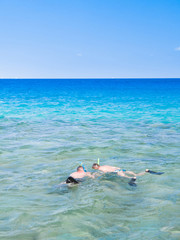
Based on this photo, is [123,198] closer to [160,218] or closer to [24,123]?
[160,218]

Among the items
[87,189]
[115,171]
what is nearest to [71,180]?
[87,189]

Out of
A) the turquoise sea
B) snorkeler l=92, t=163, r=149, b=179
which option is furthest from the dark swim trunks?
snorkeler l=92, t=163, r=149, b=179

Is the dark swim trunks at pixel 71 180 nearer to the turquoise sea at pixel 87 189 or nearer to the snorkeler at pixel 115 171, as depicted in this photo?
the turquoise sea at pixel 87 189

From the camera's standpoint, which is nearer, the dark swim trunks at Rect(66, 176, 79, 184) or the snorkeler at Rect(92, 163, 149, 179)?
the dark swim trunks at Rect(66, 176, 79, 184)

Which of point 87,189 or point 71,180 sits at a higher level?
point 71,180

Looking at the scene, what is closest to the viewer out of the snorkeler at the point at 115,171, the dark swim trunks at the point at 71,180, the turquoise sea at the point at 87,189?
the turquoise sea at the point at 87,189

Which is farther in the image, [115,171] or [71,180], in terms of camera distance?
[115,171]

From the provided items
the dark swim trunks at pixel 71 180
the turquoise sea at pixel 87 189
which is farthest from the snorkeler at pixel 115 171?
the dark swim trunks at pixel 71 180

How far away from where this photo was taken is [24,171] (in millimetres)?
10438

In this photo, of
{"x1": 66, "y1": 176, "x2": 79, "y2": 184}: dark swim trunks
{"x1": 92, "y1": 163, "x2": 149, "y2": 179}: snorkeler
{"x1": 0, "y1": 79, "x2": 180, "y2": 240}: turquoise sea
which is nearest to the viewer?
{"x1": 0, "y1": 79, "x2": 180, "y2": 240}: turquoise sea

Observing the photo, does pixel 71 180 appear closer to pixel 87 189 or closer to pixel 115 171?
pixel 87 189

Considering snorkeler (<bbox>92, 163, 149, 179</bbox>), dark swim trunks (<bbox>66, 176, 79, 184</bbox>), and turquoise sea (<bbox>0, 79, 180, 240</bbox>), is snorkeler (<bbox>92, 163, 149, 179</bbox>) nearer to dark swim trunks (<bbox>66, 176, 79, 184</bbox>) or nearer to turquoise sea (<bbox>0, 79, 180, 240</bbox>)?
turquoise sea (<bbox>0, 79, 180, 240</bbox>)

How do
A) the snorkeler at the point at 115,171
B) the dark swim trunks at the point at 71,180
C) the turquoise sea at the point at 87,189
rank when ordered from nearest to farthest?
the turquoise sea at the point at 87,189
the dark swim trunks at the point at 71,180
the snorkeler at the point at 115,171

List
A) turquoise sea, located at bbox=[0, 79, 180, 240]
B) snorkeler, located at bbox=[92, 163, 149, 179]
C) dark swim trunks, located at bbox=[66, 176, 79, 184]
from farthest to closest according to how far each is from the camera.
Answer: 1. snorkeler, located at bbox=[92, 163, 149, 179]
2. dark swim trunks, located at bbox=[66, 176, 79, 184]
3. turquoise sea, located at bbox=[0, 79, 180, 240]
